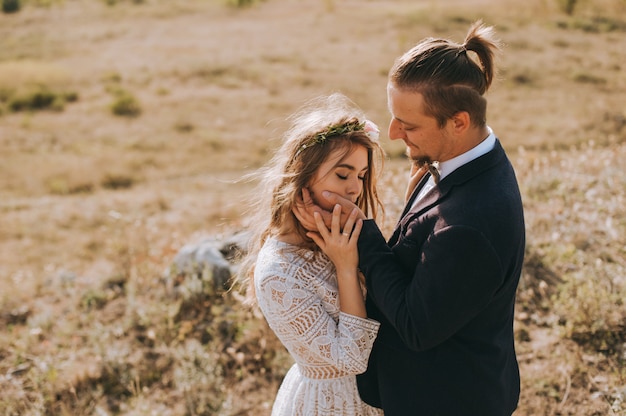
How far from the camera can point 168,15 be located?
1332 inches

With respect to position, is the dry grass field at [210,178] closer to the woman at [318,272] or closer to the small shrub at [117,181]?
the small shrub at [117,181]

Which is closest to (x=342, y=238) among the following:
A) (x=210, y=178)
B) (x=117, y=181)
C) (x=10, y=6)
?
(x=210, y=178)

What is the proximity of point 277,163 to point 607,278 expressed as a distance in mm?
3020

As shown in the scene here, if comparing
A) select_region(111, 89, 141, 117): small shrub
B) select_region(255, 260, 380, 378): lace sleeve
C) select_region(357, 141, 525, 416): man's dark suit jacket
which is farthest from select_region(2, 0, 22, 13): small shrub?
select_region(357, 141, 525, 416): man's dark suit jacket

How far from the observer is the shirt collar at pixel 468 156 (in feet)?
7.26

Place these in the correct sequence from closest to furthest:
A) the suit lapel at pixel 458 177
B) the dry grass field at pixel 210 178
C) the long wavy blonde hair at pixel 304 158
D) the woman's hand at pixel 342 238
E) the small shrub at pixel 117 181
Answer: the suit lapel at pixel 458 177
the woman's hand at pixel 342 238
the long wavy blonde hair at pixel 304 158
the dry grass field at pixel 210 178
the small shrub at pixel 117 181

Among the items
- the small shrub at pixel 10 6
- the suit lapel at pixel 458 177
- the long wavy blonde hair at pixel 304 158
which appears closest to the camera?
the suit lapel at pixel 458 177

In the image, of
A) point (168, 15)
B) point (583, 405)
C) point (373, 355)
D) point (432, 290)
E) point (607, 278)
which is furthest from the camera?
point (168, 15)

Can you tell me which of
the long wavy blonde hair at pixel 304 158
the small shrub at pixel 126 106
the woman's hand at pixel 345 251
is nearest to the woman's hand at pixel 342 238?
the woman's hand at pixel 345 251

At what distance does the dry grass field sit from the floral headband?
1.97ft

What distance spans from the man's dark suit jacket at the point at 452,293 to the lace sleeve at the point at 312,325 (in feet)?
0.34

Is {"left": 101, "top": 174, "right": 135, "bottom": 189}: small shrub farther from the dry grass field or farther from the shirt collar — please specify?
the shirt collar

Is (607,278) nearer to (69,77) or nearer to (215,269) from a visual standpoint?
(215,269)

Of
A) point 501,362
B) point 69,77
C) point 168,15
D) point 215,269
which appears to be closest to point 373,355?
point 501,362
